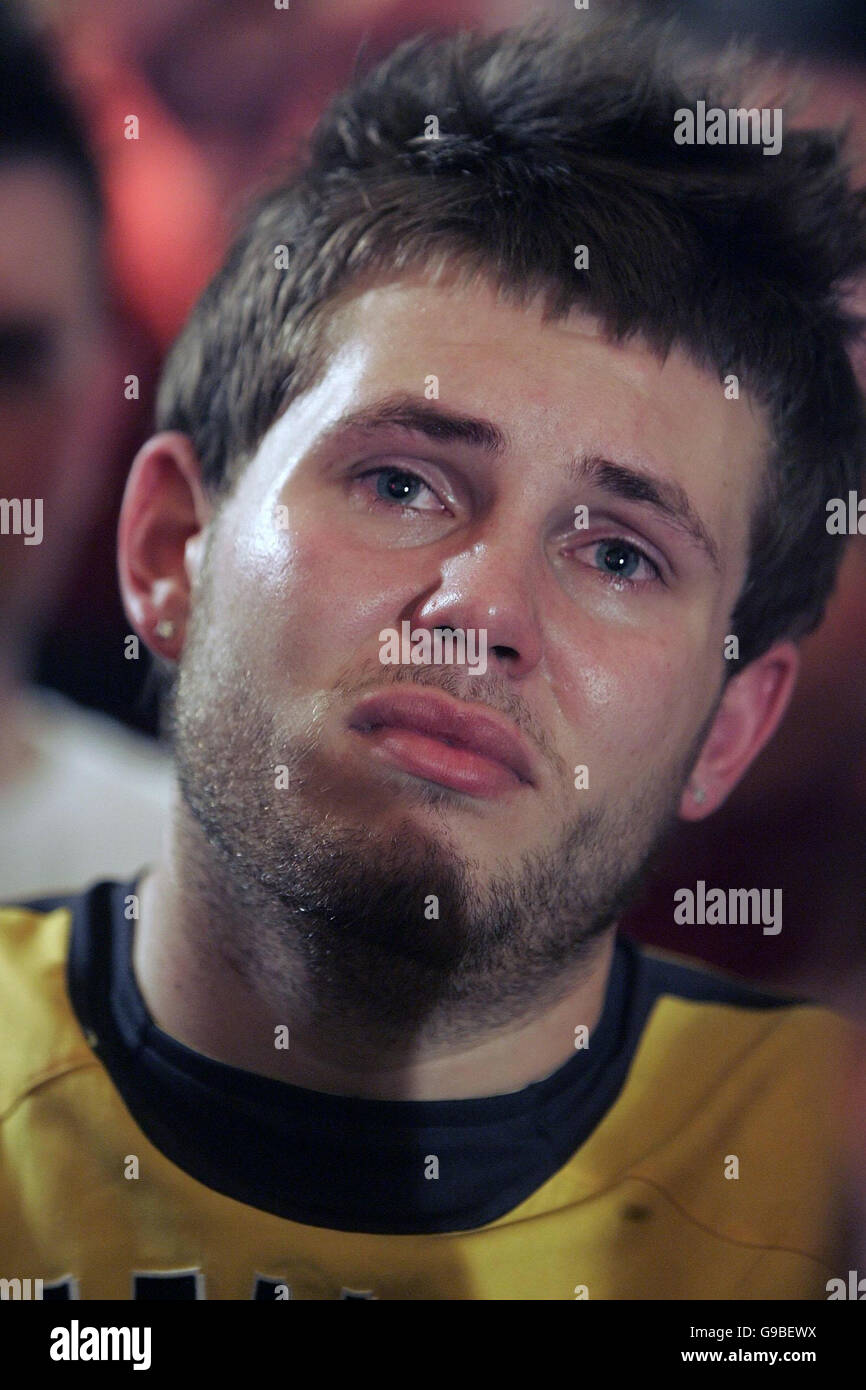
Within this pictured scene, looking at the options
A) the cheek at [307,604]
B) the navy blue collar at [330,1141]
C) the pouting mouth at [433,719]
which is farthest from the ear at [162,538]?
the navy blue collar at [330,1141]

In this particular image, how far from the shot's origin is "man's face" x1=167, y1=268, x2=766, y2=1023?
1.20 m

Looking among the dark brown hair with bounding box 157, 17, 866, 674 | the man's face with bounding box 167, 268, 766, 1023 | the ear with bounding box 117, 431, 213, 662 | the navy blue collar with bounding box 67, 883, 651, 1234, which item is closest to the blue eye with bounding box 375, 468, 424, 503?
the man's face with bounding box 167, 268, 766, 1023

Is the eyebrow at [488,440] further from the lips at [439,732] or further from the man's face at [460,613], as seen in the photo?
the lips at [439,732]

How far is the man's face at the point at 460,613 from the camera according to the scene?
1.20 meters

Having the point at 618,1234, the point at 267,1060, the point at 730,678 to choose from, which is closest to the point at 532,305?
the point at 730,678

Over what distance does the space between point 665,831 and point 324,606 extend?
0.48 meters

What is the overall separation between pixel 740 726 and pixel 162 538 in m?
0.71

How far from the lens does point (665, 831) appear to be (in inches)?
55.7

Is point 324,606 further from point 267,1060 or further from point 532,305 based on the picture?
point 267,1060

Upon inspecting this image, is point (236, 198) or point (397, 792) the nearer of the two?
point (397, 792)

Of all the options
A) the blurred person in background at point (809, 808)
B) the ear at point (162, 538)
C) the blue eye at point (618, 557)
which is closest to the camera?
the blue eye at point (618, 557)

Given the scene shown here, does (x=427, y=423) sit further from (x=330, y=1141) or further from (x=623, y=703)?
(x=330, y=1141)

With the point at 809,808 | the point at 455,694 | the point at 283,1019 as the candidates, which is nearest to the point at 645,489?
the point at 455,694

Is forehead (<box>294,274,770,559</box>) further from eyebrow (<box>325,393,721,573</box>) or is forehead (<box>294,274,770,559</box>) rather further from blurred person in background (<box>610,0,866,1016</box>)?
blurred person in background (<box>610,0,866,1016</box>)
